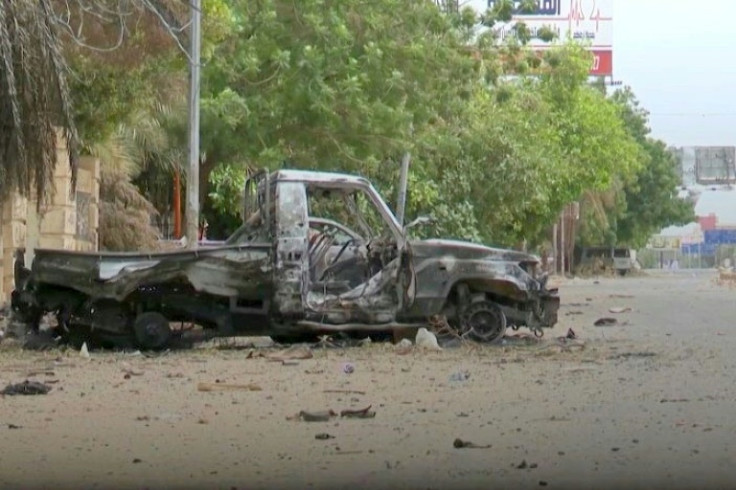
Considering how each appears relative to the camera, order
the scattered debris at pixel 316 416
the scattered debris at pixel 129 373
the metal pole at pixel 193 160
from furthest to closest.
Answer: the metal pole at pixel 193 160 → the scattered debris at pixel 129 373 → the scattered debris at pixel 316 416

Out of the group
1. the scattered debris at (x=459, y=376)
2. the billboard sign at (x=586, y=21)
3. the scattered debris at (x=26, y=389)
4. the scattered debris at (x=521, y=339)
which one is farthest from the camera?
the billboard sign at (x=586, y=21)

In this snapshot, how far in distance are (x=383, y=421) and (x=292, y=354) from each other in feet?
19.2

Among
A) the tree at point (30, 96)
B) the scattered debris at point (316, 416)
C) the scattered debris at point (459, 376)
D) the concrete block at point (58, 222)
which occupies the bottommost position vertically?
the scattered debris at point (316, 416)

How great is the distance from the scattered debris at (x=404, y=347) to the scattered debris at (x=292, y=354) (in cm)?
99

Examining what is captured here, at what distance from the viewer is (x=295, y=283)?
1630cm

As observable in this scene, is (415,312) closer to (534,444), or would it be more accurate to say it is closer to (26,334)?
(26,334)

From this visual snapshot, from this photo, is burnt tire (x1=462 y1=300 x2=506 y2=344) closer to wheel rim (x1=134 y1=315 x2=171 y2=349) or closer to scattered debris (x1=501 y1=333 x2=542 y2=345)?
scattered debris (x1=501 y1=333 x2=542 y2=345)

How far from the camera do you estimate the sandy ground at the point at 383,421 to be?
27.0ft

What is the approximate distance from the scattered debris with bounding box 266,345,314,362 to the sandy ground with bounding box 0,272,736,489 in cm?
17

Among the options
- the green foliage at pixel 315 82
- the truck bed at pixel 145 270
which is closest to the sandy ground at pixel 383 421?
the truck bed at pixel 145 270

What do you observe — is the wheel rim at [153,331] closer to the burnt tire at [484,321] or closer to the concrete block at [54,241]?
the burnt tire at [484,321]

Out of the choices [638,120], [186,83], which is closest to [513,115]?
[186,83]

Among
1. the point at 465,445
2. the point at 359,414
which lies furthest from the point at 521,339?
the point at 465,445

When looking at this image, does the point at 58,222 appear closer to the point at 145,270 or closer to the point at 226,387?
the point at 145,270
